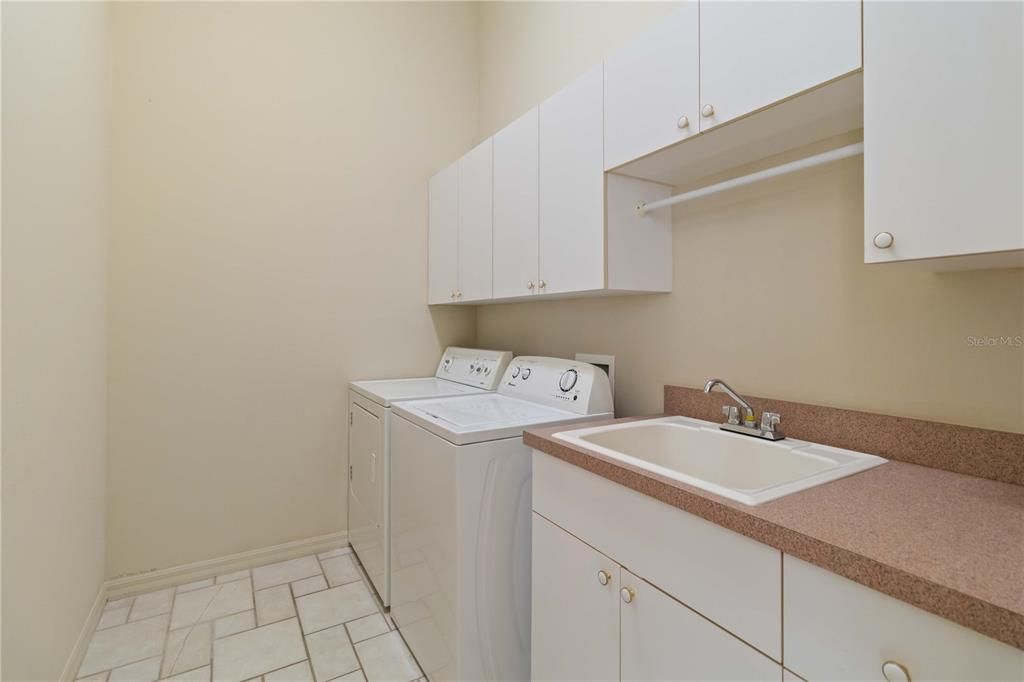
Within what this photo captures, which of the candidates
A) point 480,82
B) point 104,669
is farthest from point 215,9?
point 104,669

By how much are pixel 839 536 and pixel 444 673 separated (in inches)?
50.6

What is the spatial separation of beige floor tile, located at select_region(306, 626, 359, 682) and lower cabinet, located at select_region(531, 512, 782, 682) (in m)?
0.75

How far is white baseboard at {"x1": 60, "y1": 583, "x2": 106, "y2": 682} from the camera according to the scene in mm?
1560

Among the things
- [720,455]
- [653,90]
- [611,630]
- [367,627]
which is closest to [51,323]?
[367,627]

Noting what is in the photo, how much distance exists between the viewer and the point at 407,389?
234 centimetres

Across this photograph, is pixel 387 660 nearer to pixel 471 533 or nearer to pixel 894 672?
pixel 471 533

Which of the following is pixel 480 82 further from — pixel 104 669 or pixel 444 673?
pixel 104 669

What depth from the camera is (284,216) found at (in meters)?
2.43

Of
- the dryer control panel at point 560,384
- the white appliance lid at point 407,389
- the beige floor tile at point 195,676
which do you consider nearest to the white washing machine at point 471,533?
the dryer control panel at point 560,384

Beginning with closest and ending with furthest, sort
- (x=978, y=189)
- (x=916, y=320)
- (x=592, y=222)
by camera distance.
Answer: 1. (x=978, y=189)
2. (x=916, y=320)
3. (x=592, y=222)

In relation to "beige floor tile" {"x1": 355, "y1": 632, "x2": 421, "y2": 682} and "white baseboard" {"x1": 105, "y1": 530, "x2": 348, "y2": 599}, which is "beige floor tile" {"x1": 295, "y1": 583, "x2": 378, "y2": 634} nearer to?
"beige floor tile" {"x1": 355, "y1": 632, "x2": 421, "y2": 682}

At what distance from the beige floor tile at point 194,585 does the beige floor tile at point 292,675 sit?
2.75 ft

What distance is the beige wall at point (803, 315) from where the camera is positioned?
1004 mm

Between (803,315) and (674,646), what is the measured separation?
91cm
